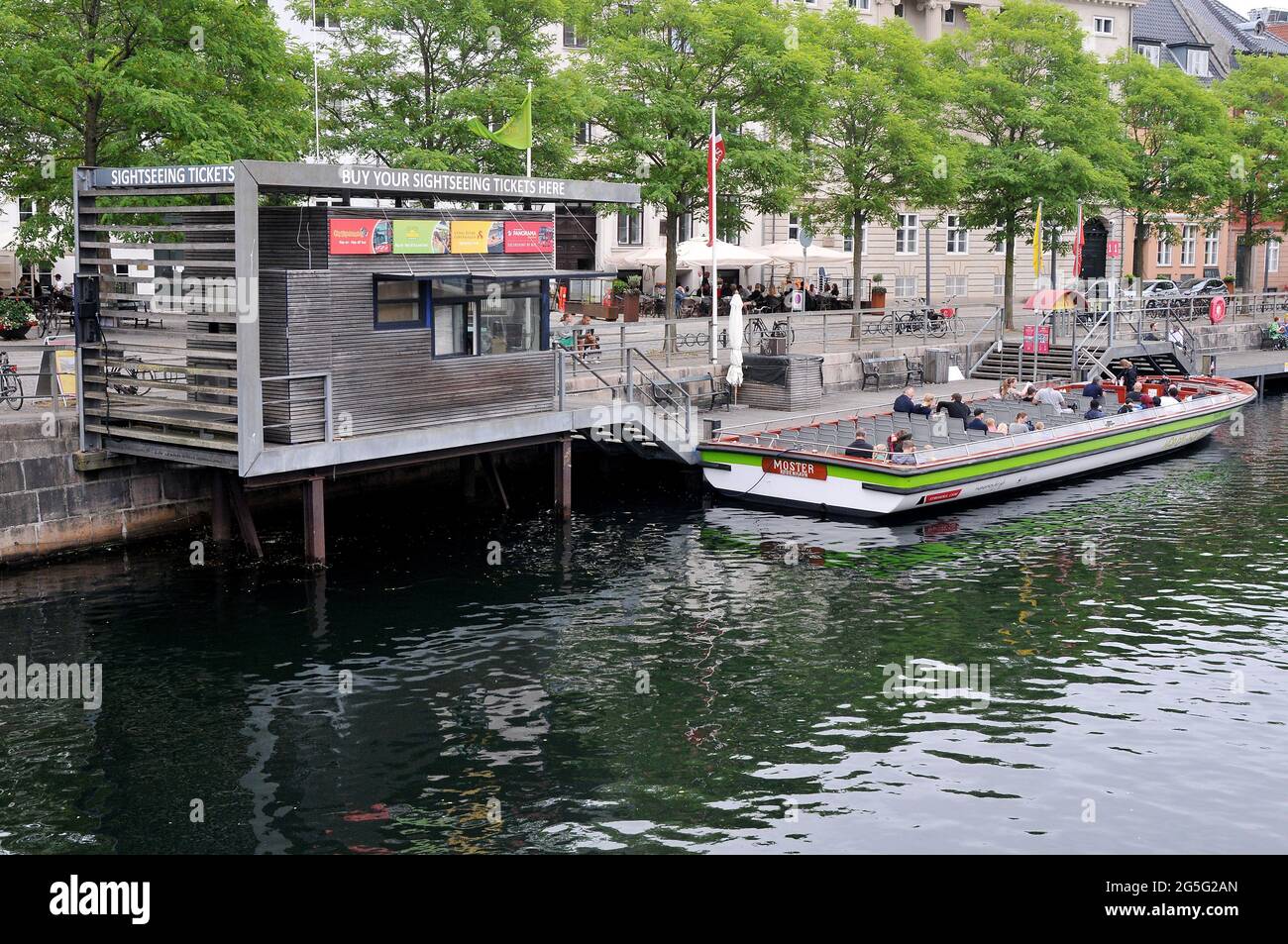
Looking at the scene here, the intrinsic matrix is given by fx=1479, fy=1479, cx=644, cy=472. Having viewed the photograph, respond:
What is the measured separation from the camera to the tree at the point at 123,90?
2562 centimetres

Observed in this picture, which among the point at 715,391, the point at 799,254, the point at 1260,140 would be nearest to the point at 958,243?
the point at 1260,140

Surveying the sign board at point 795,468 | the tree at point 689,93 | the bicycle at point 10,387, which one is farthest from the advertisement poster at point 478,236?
the tree at point 689,93

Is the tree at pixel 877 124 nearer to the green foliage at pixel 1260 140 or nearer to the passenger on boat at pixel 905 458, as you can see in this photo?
the passenger on boat at pixel 905 458

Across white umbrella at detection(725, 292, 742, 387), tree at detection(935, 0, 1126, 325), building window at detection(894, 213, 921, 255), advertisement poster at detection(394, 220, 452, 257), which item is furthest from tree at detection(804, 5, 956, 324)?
building window at detection(894, 213, 921, 255)

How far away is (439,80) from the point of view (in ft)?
108

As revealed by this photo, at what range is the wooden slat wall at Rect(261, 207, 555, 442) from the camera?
75.0 feet

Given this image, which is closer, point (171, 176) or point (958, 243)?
point (171, 176)

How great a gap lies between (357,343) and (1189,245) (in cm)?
6885

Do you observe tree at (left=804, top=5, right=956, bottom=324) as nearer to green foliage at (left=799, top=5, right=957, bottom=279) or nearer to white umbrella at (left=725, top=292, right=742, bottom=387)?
green foliage at (left=799, top=5, right=957, bottom=279)

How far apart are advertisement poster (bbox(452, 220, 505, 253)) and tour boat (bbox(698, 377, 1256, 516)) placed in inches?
253

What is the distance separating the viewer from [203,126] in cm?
2591

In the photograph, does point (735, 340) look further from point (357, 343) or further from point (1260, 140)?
point (1260, 140)

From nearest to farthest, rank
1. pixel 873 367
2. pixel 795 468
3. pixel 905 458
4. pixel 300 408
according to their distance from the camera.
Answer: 1. pixel 300 408
2. pixel 905 458
3. pixel 795 468
4. pixel 873 367

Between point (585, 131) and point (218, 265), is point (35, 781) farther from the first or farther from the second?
point (585, 131)
